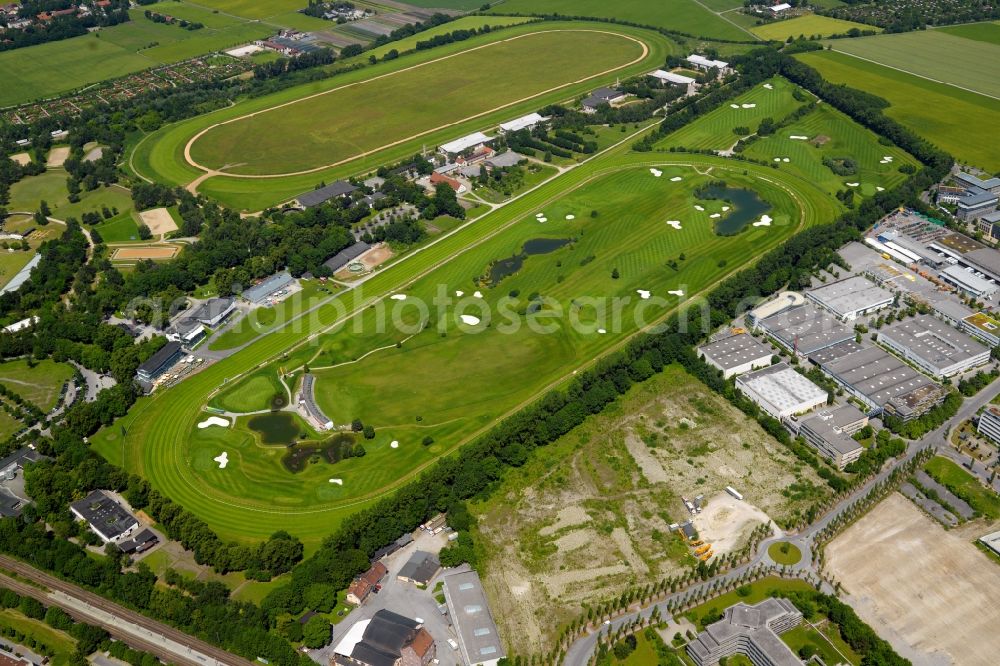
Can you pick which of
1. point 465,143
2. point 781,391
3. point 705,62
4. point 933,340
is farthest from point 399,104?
point 933,340

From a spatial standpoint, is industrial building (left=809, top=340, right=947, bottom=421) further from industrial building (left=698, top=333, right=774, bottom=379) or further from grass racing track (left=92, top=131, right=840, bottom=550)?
grass racing track (left=92, top=131, right=840, bottom=550)

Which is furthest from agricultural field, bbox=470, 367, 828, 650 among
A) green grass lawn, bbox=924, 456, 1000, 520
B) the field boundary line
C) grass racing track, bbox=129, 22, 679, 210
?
the field boundary line

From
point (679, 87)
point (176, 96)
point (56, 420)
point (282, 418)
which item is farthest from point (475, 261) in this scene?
point (176, 96)

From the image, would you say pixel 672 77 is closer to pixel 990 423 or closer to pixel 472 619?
pixel 990 423

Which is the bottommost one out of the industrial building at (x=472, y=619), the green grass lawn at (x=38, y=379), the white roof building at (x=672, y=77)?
the industrial building at (x=472, y=619)

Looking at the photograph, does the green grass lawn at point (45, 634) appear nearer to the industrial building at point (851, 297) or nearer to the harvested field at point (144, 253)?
the harvested field at point (144, 253)

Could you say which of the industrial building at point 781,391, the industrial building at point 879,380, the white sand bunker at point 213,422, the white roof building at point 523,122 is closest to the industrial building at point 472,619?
the white sand bunker at point 213,422

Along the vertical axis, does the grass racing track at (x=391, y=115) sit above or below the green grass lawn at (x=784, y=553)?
above
